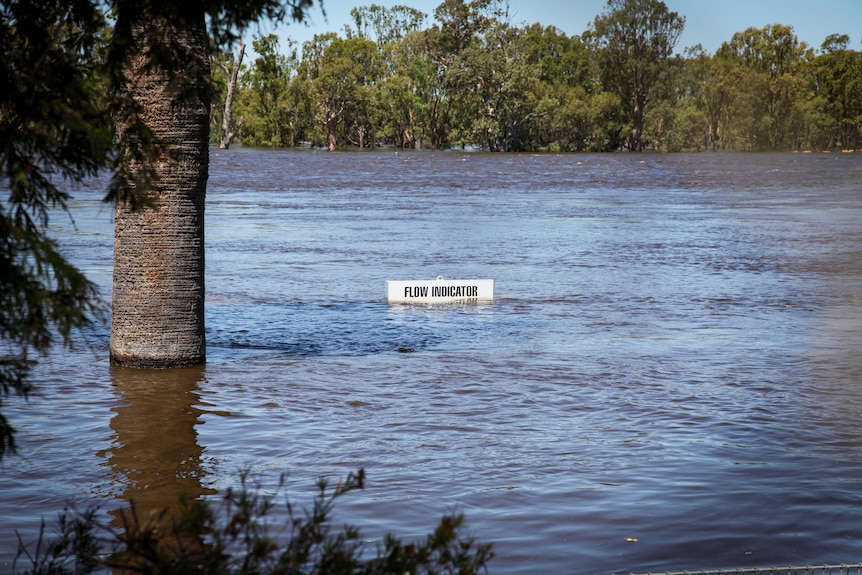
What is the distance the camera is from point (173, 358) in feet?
32.4

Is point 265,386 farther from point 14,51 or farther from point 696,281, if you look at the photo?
point 696,281

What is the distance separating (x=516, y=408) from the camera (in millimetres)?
8750

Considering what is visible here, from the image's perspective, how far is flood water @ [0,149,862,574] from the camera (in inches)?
242

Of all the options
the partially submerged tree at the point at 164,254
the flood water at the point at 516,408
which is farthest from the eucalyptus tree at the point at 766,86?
the partially submerged tree at the point at 164,254

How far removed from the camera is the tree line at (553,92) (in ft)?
314

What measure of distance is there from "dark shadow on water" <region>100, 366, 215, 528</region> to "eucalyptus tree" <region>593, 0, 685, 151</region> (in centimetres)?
10043

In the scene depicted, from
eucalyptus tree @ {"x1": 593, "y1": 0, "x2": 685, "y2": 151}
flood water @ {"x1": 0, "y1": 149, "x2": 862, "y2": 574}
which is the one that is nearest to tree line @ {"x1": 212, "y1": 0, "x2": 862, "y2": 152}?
eucalyptus tree @ {"x1": 593, "y1": 0, "x2": 685, "y2": 151}

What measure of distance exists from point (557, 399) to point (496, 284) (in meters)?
7.56

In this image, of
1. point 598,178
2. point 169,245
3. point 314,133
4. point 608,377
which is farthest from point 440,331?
point 314,133

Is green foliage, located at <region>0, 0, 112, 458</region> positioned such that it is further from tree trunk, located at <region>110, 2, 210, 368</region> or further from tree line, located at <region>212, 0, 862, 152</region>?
tree line, located at <region>212, 0, 862, 152</region>

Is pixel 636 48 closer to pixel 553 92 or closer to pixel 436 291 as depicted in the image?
pixel 553 92

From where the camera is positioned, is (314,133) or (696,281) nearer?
(696,281)

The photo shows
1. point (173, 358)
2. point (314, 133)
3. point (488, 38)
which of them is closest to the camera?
point (173, 358)

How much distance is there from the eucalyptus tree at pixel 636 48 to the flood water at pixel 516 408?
89044mm
